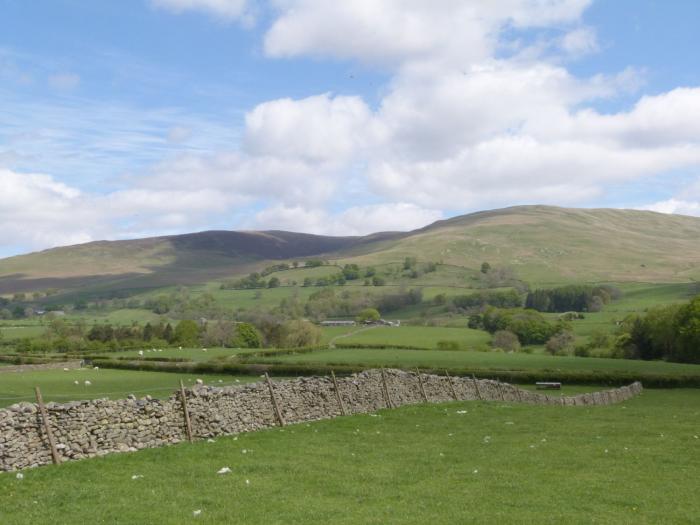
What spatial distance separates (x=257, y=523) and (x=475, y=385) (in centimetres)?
2736

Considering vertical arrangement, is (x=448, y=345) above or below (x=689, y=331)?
below

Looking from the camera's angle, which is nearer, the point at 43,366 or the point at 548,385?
the point at 548,385

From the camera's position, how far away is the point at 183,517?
11.6 meters

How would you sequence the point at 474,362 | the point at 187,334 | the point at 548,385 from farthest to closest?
the point at 187,334
the point at 474,362
the point at 548,385

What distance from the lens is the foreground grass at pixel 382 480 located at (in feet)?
39.2

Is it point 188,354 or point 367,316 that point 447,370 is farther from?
point 367,316

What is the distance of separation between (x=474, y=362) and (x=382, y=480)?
190 ft

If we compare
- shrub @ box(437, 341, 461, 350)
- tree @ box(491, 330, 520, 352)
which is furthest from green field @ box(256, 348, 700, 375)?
tree @ box(491, 330, 520, 352)

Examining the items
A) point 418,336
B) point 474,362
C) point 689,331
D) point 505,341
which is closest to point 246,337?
point 418,336

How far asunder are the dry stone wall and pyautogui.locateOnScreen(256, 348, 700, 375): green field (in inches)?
1380

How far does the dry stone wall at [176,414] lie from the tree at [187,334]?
8618cm

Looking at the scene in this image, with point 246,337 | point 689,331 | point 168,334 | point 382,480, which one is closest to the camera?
point 382,480

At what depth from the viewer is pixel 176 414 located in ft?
65.9

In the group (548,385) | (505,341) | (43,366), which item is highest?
(43,366)
